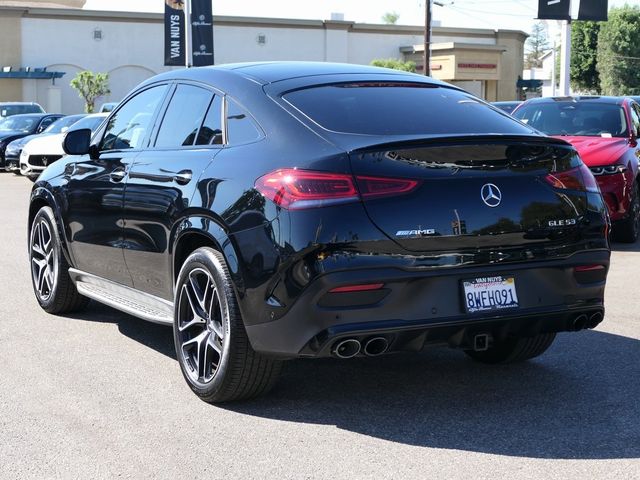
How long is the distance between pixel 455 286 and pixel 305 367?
1.56 meters

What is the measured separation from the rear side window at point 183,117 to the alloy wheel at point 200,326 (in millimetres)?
904

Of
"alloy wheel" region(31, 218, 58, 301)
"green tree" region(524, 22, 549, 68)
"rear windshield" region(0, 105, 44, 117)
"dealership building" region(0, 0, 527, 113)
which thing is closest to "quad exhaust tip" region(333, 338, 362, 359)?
"alloy wheel" region(31, 218, 58, 301)

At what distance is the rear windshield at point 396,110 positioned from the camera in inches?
205

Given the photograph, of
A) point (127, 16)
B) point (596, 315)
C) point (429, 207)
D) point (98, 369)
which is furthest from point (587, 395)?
point (127, 16)

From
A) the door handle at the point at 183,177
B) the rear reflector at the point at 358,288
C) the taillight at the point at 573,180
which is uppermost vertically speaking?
the taillight at the point at 573,180

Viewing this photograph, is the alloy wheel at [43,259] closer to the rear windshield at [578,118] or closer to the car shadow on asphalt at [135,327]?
the car shadow on asphalt at [135,327]

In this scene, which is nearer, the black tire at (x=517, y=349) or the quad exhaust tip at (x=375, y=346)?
the quad exhaust tip at (x=375, y=346)

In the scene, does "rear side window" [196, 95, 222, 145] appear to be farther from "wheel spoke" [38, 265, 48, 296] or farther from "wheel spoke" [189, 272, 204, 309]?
"wheel spoke" [38, 265, 48, 296]

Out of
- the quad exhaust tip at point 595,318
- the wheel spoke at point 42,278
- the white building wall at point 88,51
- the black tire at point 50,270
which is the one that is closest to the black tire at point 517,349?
the quad exhaust tip at point 595,318

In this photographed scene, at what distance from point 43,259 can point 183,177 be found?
2.66 metres

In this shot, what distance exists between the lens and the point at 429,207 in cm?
479

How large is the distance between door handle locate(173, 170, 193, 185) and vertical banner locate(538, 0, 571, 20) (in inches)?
859

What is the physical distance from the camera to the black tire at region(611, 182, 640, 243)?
11969mm

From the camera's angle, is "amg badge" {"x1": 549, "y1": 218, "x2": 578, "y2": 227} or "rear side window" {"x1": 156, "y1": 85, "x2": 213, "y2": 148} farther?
"rear side window" {"x1": 156, "y1": 85, "x2": 213, "y2": 148}
